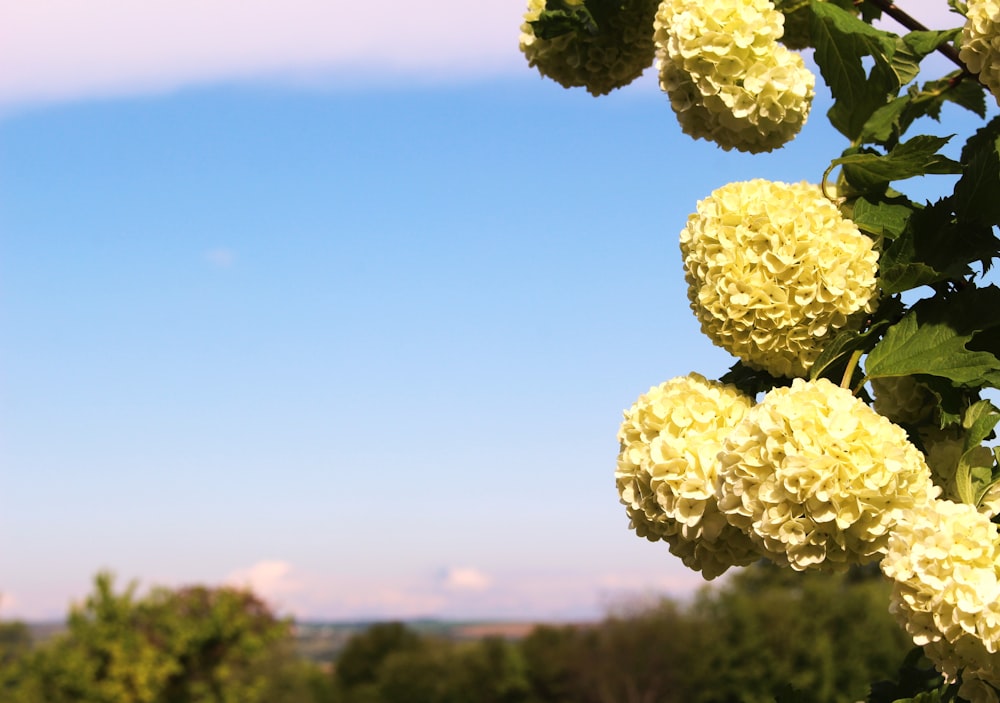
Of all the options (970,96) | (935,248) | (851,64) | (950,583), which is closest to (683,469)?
(950,583)

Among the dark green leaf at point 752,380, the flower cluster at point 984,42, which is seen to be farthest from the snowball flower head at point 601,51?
the dark green leaf at point 752,380

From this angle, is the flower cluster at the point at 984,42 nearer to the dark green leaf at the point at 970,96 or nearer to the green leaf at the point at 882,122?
the green leaf at the point at 882,122

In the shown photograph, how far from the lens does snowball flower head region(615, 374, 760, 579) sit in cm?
230

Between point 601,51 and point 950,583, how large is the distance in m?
1.93

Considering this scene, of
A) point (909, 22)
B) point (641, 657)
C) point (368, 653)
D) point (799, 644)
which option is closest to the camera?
point (909, 22)

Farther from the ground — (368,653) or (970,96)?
(970,96)

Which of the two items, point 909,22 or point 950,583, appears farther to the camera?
point 909,22

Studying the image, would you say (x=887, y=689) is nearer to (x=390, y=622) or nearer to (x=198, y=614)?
(x=198, y=614)

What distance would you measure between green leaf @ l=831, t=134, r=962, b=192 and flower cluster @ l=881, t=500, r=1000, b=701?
754mm

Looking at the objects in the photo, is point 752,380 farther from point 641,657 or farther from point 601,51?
point 641,657

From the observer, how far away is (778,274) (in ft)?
7.67

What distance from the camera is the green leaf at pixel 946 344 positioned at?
222 centimetres

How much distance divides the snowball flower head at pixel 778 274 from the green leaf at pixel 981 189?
215 millimetres

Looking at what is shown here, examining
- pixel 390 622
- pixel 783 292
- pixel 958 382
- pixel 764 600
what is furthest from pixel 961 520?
pixel 390 622
